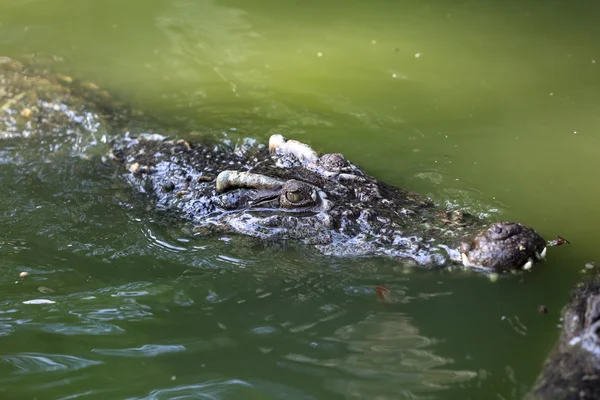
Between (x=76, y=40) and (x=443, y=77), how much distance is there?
20.1 ft

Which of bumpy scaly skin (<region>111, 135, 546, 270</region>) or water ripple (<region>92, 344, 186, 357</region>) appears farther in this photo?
bumpy scaly skin (<region>111, 135, 546, 270</region>)

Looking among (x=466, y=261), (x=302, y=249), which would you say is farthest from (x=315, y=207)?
→ (x=466, y=261)

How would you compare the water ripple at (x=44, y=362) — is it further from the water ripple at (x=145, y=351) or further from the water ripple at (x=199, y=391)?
the water ripple at (x=199, y=391)

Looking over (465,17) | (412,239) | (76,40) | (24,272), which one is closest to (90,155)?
(24,272)

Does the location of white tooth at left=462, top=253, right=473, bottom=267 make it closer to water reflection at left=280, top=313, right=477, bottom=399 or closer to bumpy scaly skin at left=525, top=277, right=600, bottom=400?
water reflection at left=280, top=313, right=477, bottom=399

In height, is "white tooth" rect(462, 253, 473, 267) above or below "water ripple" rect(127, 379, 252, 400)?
above

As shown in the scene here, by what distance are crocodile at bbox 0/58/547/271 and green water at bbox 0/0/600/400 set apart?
167 millimetres

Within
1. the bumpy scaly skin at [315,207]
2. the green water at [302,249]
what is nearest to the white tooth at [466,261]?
the bumpy scaly skin at [315,207]

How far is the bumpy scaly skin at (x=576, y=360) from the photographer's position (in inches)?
97.1

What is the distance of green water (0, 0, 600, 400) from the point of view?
3.21 metres

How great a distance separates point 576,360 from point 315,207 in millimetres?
2260

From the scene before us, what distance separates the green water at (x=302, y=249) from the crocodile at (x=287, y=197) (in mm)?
167

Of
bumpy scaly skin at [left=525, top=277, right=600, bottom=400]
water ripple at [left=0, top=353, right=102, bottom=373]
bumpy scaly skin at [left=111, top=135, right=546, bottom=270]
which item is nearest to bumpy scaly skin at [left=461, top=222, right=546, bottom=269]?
bumpy scaly skin at [left=111, top=135, right=546, bottom=270]

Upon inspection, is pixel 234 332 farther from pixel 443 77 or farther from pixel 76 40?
Answer: pixel 76 40
